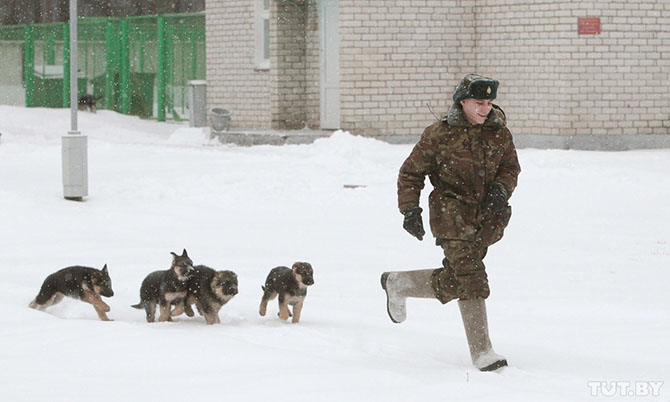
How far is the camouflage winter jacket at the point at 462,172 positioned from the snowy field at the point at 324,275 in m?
0.82

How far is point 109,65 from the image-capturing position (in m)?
31.7

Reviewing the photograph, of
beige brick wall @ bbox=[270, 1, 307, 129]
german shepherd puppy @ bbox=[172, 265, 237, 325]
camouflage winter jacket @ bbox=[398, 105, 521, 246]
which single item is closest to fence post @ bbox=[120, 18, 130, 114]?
beige brick wall @ bbox=[270, 1, 307, 129]

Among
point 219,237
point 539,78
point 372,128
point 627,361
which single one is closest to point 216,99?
point 372,128

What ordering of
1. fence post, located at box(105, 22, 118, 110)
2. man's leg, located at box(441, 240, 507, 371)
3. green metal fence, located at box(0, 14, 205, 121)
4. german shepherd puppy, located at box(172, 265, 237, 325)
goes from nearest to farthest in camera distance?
man's leg, located at box(441, 240, 507, 371)
german shepherd puppy, located at box(172, 265, 237, 325)
green metal fence, located at box(0, 14, 205, 121)
fence post, located at box(105, 22, 118, 110)

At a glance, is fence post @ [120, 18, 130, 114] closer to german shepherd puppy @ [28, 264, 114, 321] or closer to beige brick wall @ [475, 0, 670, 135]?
beige brick wall @ [475, 0, 670, 135]

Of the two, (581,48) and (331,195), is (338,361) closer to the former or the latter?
(331,195)

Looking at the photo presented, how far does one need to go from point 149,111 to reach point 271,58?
390 inches

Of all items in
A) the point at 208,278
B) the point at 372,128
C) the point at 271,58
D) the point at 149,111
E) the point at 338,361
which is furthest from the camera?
the point at 149,111

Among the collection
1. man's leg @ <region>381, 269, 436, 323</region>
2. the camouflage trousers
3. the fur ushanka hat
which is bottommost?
man's leg @ <region>381, 269, 436, 323</region>

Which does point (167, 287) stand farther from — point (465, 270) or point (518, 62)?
point (518, 62)

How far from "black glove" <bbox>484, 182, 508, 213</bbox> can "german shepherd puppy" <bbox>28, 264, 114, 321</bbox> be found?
9.74 ft

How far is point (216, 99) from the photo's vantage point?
2320 centimetres

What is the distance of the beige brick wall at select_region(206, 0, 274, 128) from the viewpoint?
22.4m

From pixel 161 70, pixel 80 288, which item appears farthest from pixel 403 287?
pixel 161 70
